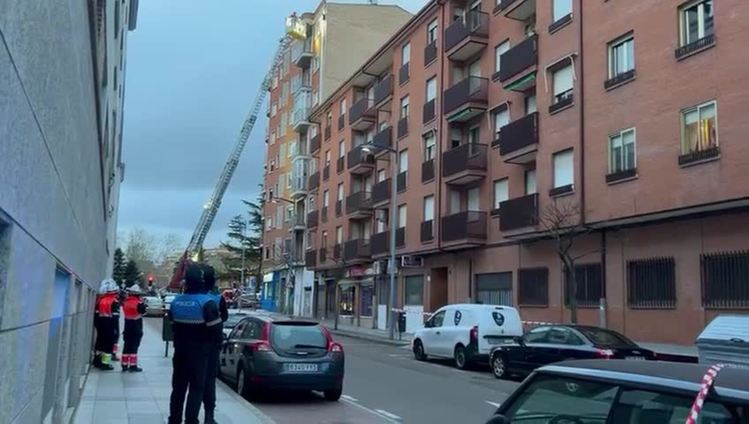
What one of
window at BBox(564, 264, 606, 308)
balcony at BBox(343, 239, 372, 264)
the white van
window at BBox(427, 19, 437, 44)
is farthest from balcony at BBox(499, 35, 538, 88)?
balcony at BBox(343, 239, 372, 264)

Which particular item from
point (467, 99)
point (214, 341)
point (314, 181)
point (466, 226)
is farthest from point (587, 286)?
point (314, 181)

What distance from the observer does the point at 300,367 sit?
41.7ft

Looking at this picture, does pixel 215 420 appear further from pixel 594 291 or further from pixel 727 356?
pixel 594 291

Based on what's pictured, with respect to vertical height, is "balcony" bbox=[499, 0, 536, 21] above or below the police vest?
above

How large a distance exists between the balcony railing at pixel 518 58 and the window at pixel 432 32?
344 inches

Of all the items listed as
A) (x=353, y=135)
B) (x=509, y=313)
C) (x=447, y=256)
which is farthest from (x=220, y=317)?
(x=353, y=135)

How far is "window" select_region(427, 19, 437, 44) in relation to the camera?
3766 centimetres

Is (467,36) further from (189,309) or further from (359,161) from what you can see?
(189,309)

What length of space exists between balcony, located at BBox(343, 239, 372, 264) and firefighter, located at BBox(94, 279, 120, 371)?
28.4m

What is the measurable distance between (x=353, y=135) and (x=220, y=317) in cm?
4184

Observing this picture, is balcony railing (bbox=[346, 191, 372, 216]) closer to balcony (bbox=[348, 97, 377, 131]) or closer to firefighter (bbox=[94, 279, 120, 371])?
balcony (bbox=[348, 97, 377, 131])

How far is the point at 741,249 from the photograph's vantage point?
18.4 meters

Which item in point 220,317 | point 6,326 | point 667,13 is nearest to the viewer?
point 6,326

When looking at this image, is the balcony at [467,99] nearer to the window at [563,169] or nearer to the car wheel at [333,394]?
the window at [563,169]
